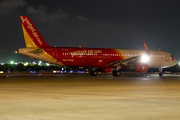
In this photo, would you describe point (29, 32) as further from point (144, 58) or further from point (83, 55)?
point (144, 58)

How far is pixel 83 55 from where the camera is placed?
113ft

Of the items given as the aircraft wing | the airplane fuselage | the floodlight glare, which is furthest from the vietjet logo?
the floodlight glare

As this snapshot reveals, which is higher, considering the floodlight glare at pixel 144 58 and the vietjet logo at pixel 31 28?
the vietjet logo at pixel 31 28

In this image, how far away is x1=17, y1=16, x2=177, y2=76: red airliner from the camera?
32594 millimetres

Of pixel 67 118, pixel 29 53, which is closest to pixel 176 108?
pixel 67 118

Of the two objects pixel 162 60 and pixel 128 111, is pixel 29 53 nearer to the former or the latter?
pixel 162 60

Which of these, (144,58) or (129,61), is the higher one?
(144,58)

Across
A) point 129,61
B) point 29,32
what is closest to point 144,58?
point 129,61

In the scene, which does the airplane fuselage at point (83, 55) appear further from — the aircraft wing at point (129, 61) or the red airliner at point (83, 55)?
the aircraft wing at point (129, 61)

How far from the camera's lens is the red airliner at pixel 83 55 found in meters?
32.6

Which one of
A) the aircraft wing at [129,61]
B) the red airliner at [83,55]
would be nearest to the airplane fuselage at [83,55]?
the red airliner at [83,55]

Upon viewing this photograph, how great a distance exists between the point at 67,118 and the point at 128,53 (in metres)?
31.7

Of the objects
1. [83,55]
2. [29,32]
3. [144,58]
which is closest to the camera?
[29,32]

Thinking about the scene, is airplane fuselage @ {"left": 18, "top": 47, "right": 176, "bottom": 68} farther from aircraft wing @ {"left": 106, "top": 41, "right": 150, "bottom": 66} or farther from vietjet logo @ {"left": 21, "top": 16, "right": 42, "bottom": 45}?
vietjet logo @ {"left": 21, "top": 16, "right": 42, "bottom": 45}
